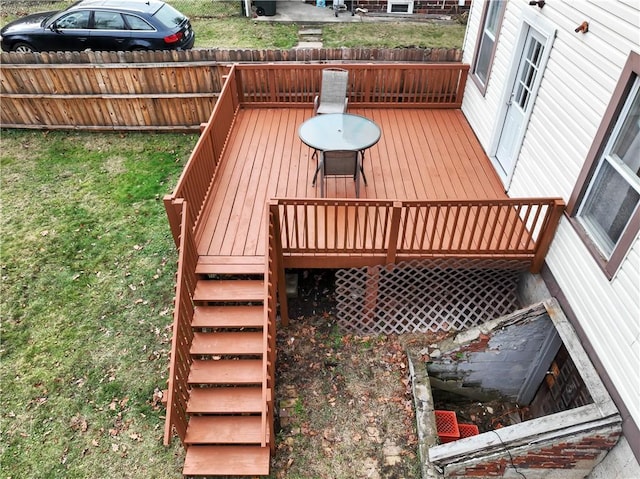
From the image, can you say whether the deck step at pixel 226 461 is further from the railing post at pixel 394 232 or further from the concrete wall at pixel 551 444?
the railing post at pixel 394 232

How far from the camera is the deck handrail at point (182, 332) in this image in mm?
4090

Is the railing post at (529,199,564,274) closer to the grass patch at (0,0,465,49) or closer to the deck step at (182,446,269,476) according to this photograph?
the deck step at (182,446,269,476)

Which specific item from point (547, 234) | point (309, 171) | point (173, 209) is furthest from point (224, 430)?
point (547, 234)

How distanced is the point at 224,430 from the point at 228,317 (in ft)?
3.69

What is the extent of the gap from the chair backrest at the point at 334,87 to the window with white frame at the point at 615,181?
422cm

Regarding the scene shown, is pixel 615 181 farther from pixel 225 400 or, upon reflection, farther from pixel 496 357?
pixel 225 400

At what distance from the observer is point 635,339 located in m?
3.47

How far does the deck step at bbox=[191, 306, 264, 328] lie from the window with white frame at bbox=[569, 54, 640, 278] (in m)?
3.34

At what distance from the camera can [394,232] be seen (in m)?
4.97

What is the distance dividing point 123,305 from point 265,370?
108 inches

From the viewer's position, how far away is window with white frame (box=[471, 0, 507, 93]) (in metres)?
6.33

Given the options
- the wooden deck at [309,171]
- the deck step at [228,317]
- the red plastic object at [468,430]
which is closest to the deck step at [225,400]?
the deck step at [228,317]

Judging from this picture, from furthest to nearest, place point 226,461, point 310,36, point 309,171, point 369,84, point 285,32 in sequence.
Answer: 1. point 285,32
2. point 310,36
3. point 369,84
4. point 309,171
5. point 226,461

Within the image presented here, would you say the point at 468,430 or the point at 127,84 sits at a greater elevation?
Answer: the point at 127,84
